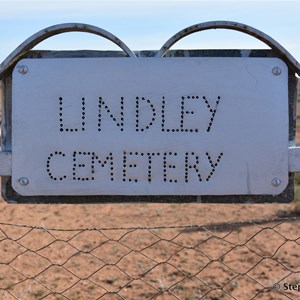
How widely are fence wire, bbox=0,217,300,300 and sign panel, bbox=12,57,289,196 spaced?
5.86ft

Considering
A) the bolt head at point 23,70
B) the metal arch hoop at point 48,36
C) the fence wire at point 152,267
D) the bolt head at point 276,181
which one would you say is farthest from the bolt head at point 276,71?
the fence wire at point 152,267

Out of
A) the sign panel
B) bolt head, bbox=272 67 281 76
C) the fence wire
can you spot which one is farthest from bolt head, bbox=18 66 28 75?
the fence wire

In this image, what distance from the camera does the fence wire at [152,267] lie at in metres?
4.10

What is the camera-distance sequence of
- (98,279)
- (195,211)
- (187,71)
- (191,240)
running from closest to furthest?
(187,71) < (98,279) < (191,240) < (195,211)

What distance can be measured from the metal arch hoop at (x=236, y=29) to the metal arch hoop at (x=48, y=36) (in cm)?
13

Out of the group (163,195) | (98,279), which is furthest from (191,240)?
(163,195)

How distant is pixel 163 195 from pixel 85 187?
0.82 feet

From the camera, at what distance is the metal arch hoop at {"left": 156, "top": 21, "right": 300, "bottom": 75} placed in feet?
5.90

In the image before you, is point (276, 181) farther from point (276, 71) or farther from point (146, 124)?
point (146, 124)

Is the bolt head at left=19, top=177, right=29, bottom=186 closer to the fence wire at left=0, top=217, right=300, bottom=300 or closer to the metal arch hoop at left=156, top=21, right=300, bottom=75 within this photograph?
the metal arch hoop at left=156, top=21, right=300, bottom=75

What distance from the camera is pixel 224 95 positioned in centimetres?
179

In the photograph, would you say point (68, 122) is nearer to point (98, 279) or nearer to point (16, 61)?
point (16, 61)

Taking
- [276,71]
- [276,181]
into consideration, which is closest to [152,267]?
[276,181]

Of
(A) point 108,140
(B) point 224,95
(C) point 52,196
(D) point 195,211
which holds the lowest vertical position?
(D) point 195,211
